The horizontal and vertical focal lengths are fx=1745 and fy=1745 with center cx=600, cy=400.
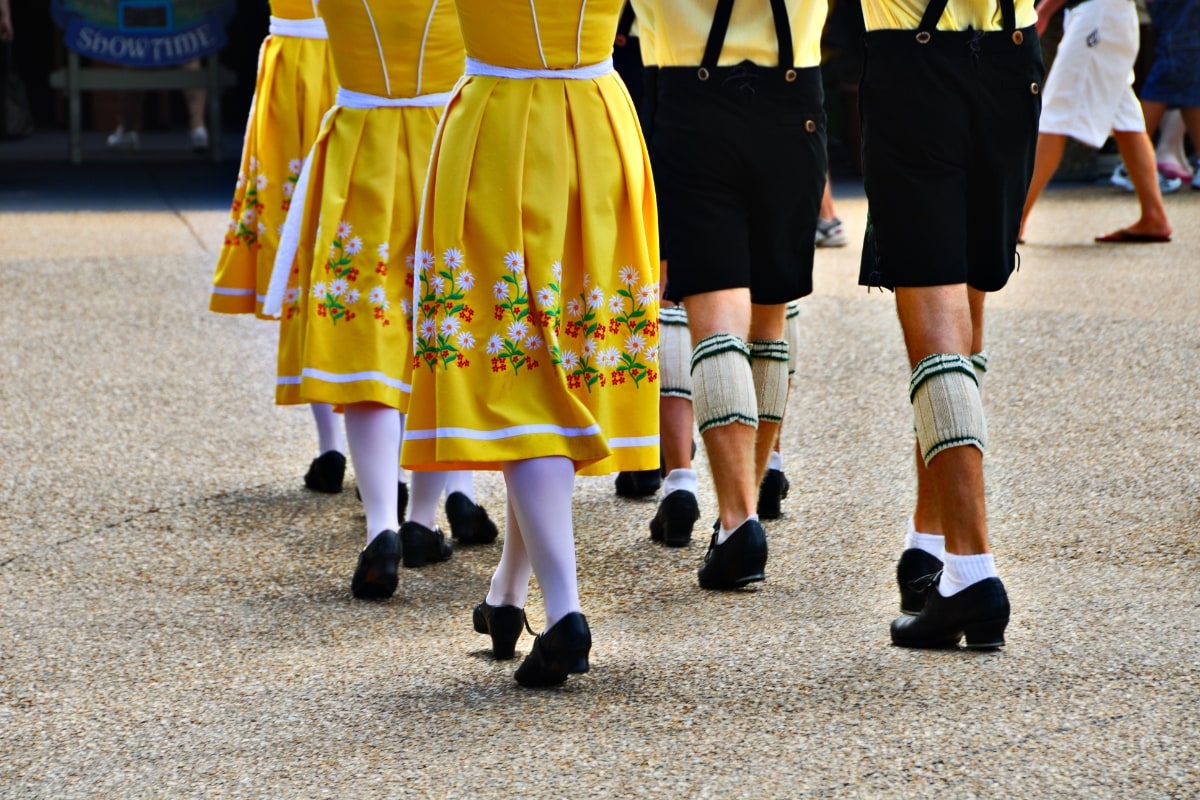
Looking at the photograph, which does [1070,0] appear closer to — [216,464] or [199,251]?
[199,251]

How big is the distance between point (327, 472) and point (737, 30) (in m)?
1.88

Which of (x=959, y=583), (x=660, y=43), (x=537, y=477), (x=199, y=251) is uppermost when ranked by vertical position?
(x=660, y=43)

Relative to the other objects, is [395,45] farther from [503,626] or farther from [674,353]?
[503,626]

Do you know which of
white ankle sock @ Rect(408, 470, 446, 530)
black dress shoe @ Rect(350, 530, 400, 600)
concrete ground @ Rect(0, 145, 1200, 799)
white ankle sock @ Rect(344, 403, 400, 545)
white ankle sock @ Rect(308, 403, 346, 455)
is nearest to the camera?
concrete ground @ Rect(0, 145, 1200, 799)

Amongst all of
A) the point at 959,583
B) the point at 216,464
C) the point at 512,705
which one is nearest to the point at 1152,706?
the point at 959,583

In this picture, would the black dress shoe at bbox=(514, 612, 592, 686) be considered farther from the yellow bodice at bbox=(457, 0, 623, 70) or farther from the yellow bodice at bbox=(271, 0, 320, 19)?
the yellow bodice at bbox=(271, 0, 320, 19)

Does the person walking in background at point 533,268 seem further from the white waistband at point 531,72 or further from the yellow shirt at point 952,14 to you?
the yellow shirt at point 952,14

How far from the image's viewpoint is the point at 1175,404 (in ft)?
18.5

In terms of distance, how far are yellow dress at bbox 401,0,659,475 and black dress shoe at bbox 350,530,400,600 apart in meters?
0.72

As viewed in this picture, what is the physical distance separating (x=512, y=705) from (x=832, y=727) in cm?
60

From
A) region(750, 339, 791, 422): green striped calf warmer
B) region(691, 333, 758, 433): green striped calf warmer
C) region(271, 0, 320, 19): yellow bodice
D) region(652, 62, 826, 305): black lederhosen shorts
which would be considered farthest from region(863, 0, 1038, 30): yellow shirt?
region(271, 0, 320, 19): yellow bodice

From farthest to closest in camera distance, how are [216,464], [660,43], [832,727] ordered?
[216,464]
[660,43]
[832,727]

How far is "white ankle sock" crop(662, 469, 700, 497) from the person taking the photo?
447cm

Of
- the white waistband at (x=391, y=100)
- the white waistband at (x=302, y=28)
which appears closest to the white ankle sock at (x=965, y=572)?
the white waistband at (x=391, y=100)
